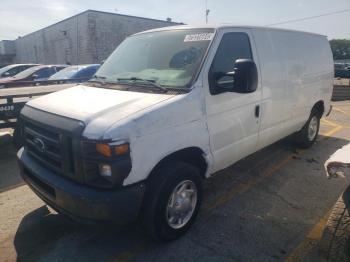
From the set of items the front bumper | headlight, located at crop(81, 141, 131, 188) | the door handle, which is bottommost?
the front bumper

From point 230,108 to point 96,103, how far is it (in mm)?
1537

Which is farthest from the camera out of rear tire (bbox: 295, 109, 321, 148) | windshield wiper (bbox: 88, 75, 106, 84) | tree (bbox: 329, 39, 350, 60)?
tree (bbox: 329, 39, 350, 60)

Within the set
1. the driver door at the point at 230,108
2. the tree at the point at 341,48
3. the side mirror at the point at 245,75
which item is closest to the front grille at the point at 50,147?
the driver door at the point at 230,108

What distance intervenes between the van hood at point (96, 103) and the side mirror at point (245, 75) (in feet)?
2.45

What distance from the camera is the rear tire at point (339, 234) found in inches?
102

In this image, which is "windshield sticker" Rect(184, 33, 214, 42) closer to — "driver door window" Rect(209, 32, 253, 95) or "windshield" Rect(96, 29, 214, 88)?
"windshield" Rect(96, 29, 214, 88)

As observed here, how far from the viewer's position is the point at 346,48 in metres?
71.5

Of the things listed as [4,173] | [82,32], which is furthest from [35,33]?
[4,173]

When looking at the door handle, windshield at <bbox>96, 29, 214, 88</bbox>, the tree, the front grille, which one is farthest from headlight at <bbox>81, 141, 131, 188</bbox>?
the tree

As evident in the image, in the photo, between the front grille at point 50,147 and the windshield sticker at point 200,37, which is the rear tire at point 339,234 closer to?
the windshield sticker at point 200,37

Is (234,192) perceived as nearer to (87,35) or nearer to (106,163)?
(106,163)

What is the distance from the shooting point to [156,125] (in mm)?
2777

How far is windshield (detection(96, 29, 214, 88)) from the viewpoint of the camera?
3318mm

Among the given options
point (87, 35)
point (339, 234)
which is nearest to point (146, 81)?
point (339, 234)
